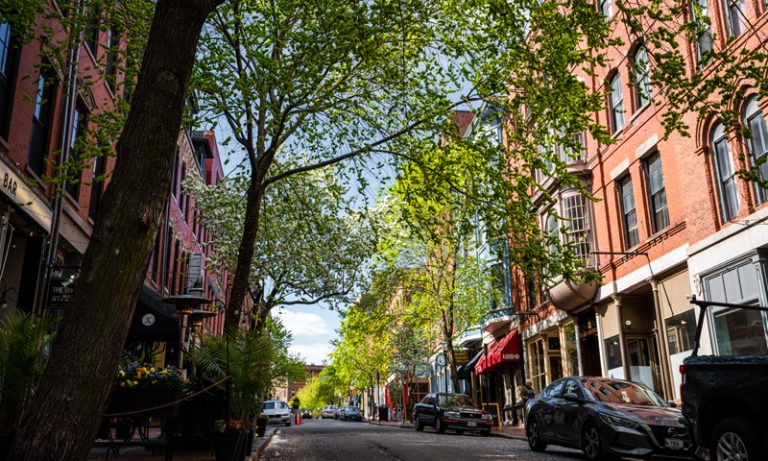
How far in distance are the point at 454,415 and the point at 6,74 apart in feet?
54.4

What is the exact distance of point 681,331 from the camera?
17.0 metres

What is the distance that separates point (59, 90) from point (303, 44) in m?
6.13

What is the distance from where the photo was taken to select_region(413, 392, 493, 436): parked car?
22.1 meters

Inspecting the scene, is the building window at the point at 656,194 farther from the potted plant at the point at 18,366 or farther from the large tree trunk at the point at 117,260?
A: the potted plant at the point at 18,366

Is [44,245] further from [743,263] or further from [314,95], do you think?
[743,263]

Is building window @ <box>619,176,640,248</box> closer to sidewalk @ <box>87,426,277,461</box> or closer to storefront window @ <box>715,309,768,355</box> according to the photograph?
storefront window @ <box>715,309,768,355</box>

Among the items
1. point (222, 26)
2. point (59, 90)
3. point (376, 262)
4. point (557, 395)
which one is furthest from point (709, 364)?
point (376, 262)

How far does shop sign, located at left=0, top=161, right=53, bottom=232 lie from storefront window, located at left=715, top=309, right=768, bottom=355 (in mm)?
14159

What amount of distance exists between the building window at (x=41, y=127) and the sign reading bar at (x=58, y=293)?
237 cm

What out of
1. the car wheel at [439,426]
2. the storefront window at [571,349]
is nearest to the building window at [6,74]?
the car wheel at [439,426]

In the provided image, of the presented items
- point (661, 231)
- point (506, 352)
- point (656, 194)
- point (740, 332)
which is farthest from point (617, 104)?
point (506, 352)

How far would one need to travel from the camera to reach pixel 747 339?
14.1 meters

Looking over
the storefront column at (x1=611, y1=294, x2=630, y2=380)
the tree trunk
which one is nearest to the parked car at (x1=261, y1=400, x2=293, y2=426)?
the storefront column at (x1=611, y1=294, x2=630, y2=380)

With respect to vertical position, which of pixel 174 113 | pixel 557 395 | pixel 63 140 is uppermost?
pixel 63 140
